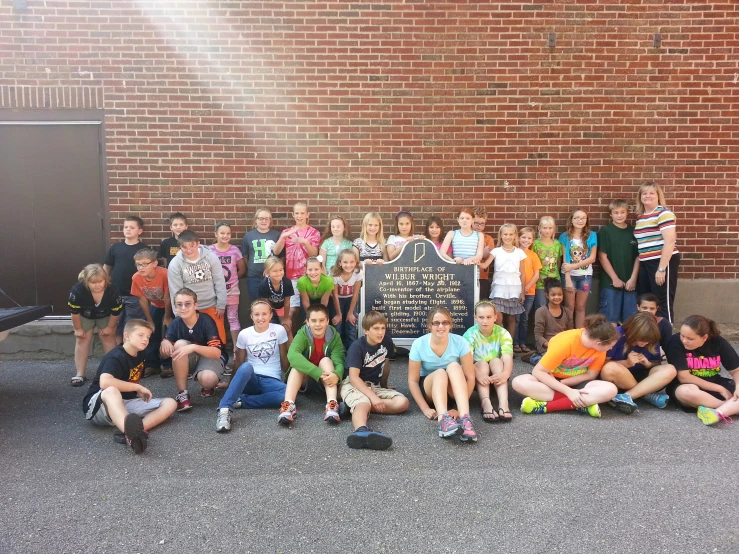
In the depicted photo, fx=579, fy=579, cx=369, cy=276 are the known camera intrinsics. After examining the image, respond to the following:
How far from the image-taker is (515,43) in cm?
750

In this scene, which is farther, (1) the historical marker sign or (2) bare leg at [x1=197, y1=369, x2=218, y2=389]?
(1) the historical marker sign

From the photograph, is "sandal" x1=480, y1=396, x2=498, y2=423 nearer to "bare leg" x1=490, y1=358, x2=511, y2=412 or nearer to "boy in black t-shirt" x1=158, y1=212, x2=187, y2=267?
"bare leg" x1=490, y1=358, x2=511, y2=412

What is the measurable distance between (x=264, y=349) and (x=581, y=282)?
4.17 metres

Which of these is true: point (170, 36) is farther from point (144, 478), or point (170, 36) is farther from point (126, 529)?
point (126, 529)

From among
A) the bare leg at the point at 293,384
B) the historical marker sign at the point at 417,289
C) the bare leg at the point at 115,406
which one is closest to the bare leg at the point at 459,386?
the bare leg at the point at 293,384

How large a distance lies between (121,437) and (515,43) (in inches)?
Answer: 254

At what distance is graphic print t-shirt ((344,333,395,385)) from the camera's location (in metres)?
5.23

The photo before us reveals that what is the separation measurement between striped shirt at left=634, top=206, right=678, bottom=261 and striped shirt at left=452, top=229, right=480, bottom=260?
2.04m

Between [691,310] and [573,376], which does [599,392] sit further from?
[691,310]

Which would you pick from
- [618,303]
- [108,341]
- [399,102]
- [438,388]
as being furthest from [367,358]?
[618,303]

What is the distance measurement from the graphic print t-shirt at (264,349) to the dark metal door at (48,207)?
320 cm

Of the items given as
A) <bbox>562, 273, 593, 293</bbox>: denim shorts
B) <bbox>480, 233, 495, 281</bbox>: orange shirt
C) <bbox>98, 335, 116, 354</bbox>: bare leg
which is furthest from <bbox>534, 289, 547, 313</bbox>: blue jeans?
<bbox>98, 335, 116, 354</bbox>: bare leg

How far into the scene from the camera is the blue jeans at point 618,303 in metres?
7.42

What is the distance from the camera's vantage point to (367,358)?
528 cm
